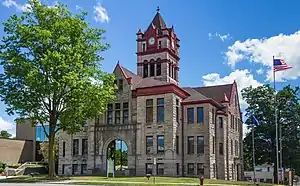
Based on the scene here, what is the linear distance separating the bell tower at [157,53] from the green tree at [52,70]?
20662 mm

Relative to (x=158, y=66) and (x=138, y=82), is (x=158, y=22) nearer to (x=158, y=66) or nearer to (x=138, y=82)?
(x=158, y=66)

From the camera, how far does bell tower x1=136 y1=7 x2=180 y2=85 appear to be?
6166 cm

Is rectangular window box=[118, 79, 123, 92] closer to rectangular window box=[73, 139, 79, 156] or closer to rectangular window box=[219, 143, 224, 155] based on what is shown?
rectangular window box=[73, 139, 79, 156]

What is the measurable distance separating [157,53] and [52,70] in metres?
25.9

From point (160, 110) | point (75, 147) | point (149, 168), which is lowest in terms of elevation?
point (149, 168)

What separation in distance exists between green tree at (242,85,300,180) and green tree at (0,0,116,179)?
30410 mm

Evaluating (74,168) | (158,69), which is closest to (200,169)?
(74,168)

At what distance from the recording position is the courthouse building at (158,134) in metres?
47.5

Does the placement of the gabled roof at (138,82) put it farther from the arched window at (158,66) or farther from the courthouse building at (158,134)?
the arched window at (158,66)

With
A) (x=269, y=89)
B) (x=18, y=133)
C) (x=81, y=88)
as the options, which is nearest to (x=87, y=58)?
(x=81, y=88)

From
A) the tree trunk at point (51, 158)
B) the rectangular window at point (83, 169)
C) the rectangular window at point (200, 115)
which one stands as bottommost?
the rectangular window at point (83, 169)

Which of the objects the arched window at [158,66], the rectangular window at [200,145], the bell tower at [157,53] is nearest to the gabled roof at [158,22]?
the bell tower at [157,53]

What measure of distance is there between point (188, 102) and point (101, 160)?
40.0 ft

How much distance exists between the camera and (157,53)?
62.4 metres
